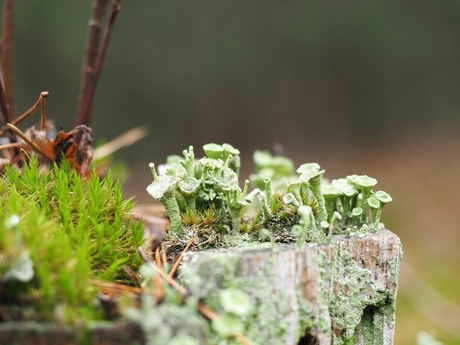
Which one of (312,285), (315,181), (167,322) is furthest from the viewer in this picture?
(315,181)

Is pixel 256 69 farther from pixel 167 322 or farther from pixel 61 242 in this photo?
pixel 167 322

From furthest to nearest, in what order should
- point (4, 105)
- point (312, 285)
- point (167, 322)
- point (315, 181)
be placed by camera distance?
point (4, 105) < point (315, 181) < point (312, 285) < point (167, 322)

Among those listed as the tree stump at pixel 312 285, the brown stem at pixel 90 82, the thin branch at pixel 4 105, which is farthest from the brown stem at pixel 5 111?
the tree stump at pixel 312 285

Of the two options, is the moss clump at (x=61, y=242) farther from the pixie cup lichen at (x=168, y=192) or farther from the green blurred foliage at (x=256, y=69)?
the green blurred foliage at (x=256, y=69)

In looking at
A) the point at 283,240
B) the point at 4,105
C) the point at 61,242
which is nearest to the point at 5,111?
the point at 4,105

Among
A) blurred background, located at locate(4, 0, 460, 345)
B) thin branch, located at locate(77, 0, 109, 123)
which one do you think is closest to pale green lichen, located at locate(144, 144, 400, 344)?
thin branch, located at locate(77, 0, 109, 123)

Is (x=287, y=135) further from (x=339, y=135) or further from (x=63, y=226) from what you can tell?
(x=63, y=226)
